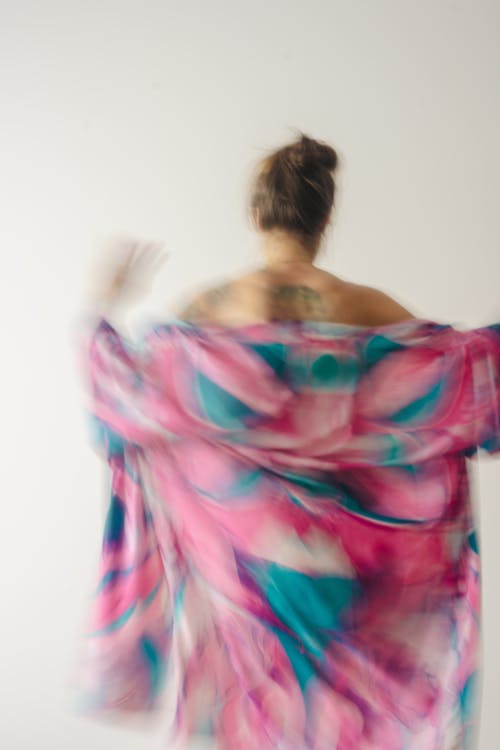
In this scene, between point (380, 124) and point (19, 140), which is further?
point (19, 140)

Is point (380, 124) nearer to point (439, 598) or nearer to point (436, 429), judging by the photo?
point (436, 429)

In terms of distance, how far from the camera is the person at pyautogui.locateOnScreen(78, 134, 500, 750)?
883 millimetres

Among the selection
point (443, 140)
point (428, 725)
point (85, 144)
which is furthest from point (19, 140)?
point (428, 725)

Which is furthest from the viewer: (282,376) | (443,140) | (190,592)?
(443,140)

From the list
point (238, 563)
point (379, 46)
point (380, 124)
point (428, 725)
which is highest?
point (379, 46)

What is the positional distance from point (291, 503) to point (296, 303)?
22 cm

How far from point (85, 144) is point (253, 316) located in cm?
67

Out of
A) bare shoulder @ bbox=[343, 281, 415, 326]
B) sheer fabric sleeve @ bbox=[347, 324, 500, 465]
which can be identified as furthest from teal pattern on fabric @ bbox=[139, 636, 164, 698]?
bare shoulder @ bbox=[343, 281, 415, 326]

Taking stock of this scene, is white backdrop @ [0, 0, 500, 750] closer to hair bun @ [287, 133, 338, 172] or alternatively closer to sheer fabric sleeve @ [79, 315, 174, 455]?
hair bun @ [287, 133, 338, 172]

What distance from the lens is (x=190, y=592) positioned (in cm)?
97

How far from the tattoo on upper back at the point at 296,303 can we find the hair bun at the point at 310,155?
153mm

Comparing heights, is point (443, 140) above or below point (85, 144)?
above

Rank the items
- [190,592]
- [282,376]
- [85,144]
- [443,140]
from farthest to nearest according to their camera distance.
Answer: [85,144] → [443,140] → [190,592] → [282,376]

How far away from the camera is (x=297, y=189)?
95 centimetres
